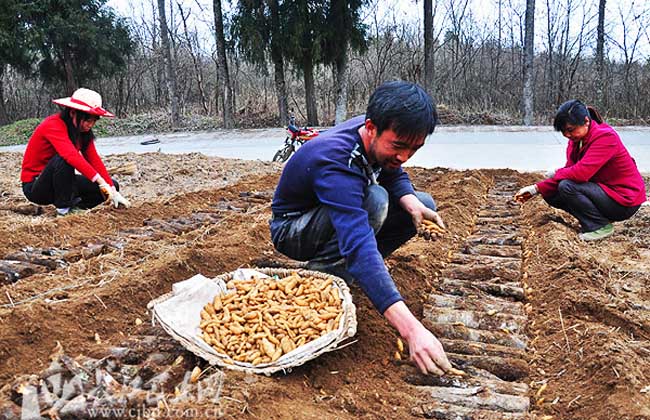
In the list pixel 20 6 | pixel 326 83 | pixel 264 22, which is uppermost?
pixel 20 6

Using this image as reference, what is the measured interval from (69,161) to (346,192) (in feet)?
11.6

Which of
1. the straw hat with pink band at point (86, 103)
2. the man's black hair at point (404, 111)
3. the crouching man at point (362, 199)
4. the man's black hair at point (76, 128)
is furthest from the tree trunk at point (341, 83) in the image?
the man's black hair at point (404, 111)

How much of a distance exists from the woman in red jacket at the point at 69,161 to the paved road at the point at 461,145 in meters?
5.96

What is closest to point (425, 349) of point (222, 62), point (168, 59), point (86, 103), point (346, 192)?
point (346, 192)

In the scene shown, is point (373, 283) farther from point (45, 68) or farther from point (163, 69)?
point (163, 69)

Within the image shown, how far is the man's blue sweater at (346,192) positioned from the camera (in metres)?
2.19

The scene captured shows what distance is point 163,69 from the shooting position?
76.7 ft

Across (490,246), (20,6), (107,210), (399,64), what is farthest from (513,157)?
(20,6)

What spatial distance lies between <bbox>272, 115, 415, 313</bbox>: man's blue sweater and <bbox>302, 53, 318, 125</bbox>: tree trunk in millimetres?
14023

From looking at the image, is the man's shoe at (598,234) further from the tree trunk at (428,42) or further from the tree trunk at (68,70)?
the tree trunk at (68,70)

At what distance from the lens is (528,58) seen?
15484mm

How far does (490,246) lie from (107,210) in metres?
3.46

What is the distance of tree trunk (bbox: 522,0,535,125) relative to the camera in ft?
50.1

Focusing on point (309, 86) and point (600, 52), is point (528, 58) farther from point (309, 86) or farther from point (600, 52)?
point (309, 86)
